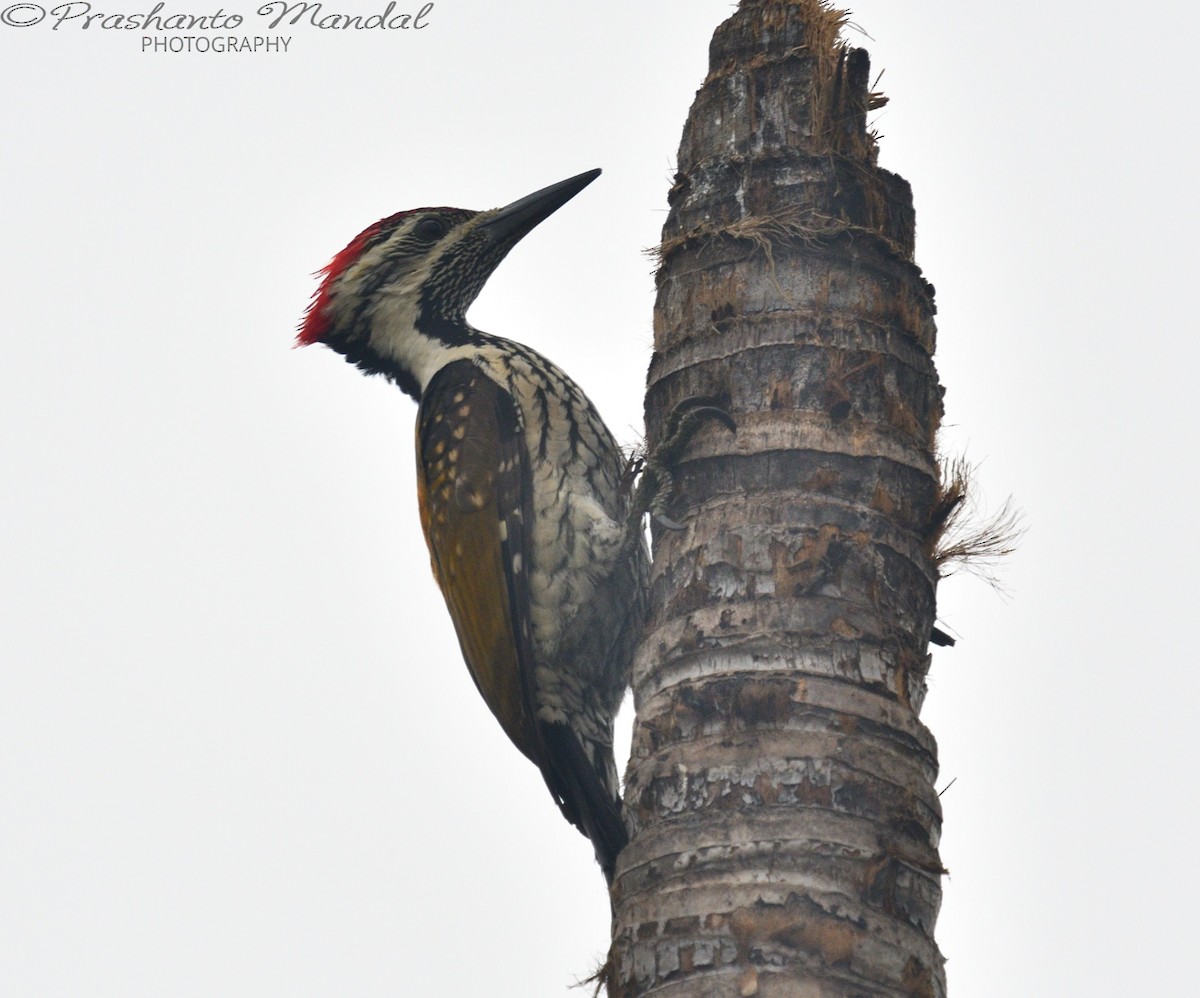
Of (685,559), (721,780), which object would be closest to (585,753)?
(685,559)

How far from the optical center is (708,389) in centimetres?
361

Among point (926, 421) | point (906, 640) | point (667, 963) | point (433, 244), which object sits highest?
point (433, 244)

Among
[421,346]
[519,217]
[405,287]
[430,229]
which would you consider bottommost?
[421,346]

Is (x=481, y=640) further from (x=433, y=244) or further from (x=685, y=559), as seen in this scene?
(x=433, y=244)

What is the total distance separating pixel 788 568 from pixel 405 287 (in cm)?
282

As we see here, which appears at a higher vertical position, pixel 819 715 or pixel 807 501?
pixel 807 501

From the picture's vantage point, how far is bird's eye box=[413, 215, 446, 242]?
19.1 feet

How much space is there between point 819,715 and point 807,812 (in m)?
0.21

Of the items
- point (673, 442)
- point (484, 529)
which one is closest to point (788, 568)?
point (673, 442)

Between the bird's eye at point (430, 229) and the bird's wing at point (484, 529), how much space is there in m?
0.92

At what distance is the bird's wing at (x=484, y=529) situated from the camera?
4625 mm

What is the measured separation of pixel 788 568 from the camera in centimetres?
324

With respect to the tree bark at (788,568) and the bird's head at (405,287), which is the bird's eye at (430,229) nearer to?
the bird's head at (405,287)

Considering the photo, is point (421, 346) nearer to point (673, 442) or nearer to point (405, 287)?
point (405, 287)
